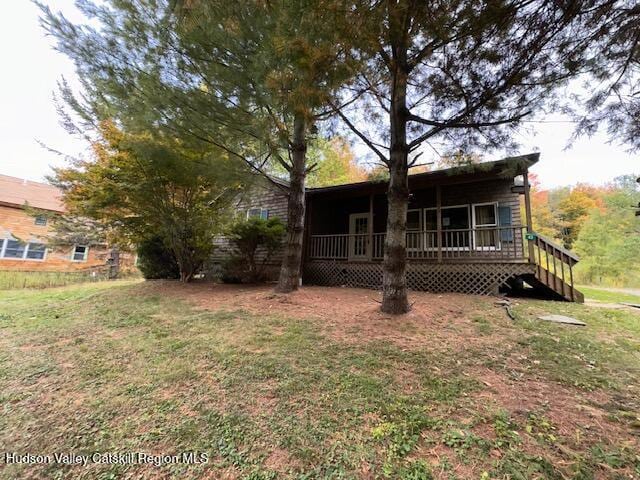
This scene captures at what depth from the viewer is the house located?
23.3 ft

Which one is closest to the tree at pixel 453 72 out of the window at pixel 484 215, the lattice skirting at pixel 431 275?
the lattice skirting at pixel 431 275

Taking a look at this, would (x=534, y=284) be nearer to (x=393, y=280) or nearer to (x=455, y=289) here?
(x=455, y=289)

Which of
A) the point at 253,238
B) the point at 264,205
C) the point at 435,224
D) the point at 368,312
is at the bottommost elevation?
the point at 368,312

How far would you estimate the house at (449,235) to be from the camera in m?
7.11

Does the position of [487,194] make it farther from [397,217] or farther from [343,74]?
[343,74]

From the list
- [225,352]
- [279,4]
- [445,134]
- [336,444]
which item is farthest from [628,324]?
[279,4]

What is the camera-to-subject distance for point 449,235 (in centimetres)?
972

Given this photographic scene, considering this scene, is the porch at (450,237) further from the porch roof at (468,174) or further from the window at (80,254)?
the window at (80,254)

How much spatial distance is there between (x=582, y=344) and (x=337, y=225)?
9094 mm

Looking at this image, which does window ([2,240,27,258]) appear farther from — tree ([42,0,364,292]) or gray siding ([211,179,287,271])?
tree ([42,0,364,292])

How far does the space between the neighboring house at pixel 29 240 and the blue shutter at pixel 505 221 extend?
1823cm

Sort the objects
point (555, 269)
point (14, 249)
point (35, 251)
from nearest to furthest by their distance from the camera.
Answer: point (555, 269) < point (14, 249) < point (35, 251)

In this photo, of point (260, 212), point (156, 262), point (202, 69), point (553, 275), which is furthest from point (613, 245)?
point (156, 262)

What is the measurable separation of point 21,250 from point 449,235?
72.4ft
